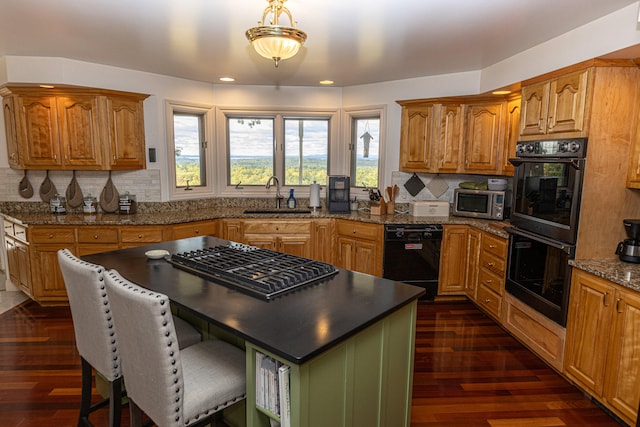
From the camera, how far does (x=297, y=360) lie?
1.23 m

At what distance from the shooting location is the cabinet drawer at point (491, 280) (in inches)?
137

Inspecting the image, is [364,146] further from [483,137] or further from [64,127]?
[64,127]

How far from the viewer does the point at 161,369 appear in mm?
1397

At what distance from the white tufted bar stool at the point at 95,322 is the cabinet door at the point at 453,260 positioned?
2.93 metres

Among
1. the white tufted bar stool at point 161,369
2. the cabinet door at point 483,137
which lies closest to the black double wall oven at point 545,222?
the cabinet door at point 483,137

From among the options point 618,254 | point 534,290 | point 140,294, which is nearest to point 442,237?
point 534,290

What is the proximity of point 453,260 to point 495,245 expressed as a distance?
0.60 meters

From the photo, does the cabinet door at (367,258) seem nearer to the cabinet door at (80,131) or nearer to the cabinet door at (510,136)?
the cabinet door at (510,136)

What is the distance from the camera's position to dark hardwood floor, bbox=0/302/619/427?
2316 mm

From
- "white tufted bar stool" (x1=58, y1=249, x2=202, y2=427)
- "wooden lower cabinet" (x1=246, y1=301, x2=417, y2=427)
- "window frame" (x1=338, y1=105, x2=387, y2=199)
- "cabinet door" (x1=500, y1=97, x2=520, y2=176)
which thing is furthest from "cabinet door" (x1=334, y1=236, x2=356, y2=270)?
"white tufted bar stool" (x1=58, y1=249, x2=202, y2=427)

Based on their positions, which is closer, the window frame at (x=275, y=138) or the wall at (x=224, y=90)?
the wall at (x=224, y=90)

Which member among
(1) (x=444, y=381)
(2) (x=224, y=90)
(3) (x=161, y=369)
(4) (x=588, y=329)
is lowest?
(1) (x=444, y=381)

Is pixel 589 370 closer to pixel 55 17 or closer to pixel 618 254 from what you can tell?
pixel 618 254

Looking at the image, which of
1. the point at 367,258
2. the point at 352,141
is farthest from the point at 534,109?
the point at 352,141
